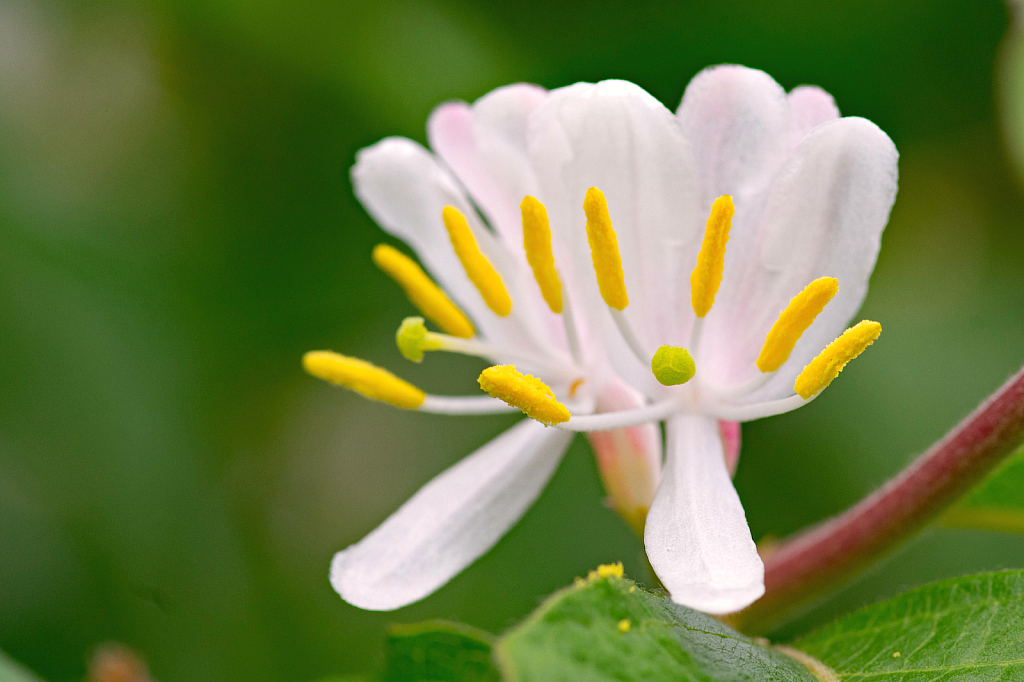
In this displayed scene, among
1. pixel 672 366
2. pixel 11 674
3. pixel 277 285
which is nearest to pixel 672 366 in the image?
pixel 672 366

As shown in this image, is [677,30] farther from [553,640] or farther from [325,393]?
[553,640]

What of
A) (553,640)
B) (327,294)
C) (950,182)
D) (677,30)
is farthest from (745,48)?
(553,640)

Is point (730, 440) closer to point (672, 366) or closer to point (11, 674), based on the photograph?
point (672, 366)

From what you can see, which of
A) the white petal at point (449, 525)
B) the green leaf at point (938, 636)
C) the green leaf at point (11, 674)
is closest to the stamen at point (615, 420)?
the white petal at point (449, 525)

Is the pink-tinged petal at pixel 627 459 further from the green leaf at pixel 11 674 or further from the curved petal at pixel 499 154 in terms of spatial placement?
the green leaf at pixel 11 674

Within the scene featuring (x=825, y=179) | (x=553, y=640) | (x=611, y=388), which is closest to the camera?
(x=553, y=640)

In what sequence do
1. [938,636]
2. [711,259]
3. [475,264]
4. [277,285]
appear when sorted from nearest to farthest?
[938,636], [711,259], [475,264], [277,285]

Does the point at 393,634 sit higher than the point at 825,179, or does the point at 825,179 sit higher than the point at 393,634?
the point at 825,179

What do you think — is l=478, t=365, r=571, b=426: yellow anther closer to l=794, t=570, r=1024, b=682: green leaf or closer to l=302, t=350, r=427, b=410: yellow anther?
l=302, t=350, r=427, b=410: yellow anther
